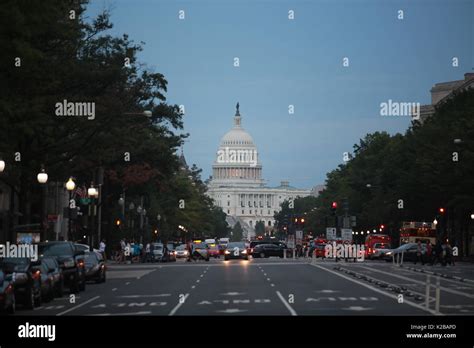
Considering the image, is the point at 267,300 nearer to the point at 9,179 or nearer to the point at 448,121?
the point at 9,179

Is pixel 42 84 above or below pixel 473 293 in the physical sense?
above

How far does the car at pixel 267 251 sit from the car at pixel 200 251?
6.93 meters

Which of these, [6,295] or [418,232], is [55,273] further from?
[418,232]

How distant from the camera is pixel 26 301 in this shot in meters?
34.6

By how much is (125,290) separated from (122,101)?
21.9m

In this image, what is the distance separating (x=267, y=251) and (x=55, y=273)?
230ft

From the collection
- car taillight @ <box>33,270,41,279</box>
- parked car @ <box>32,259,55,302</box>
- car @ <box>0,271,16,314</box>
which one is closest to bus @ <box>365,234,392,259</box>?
parked car @ <box>32,259,55,302</box>

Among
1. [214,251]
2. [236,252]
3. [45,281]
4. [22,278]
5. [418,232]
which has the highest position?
[418,232]

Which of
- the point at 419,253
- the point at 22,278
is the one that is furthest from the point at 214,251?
the point at 22,278

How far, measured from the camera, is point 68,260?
44.6m

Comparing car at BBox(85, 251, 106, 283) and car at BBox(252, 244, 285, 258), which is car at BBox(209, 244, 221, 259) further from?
car at BBox(85, 251, 106, 283)

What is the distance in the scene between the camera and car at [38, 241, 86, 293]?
44.6 meters

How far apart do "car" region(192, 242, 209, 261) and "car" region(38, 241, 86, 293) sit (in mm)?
57405
